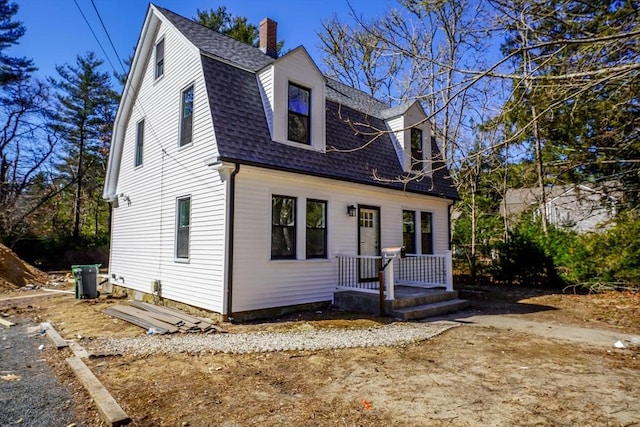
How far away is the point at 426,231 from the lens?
1234 centimetres

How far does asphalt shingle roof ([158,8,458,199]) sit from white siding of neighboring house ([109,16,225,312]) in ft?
1.12

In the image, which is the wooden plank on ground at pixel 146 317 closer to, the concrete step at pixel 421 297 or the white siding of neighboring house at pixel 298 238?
the white siding of neighboring house at pixel 298 238

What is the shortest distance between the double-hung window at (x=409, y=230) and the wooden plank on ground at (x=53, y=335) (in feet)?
29.2

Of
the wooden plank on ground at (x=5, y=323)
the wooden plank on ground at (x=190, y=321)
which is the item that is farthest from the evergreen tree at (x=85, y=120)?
the wooden plank on ground at (x=190, y=321)

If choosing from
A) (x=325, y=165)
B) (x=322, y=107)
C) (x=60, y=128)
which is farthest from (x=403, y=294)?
(x=60, y=128)

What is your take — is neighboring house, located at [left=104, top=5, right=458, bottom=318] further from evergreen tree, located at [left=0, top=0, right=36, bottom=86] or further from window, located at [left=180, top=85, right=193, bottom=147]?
evergreen tree, located at [left=0, top=0, right=36, bottom=86]

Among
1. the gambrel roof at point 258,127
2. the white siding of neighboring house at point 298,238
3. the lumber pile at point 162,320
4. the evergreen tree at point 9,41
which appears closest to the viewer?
the lumber pile at point 162,320

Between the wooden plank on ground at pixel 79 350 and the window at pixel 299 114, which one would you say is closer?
the wooden plank on ground at pixel 79 350

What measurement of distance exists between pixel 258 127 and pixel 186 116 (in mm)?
2152

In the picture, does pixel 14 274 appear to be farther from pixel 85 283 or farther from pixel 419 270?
pixel 419 270

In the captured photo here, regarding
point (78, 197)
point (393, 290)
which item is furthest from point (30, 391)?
point (78, 197)

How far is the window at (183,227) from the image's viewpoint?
28.8 feet

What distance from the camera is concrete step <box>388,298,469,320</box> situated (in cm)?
782

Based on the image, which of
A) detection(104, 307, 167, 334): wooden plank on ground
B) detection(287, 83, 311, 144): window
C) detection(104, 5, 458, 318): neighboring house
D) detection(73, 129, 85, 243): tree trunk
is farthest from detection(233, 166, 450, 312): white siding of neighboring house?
detection(73, 129, 85, 243): tree trunk
